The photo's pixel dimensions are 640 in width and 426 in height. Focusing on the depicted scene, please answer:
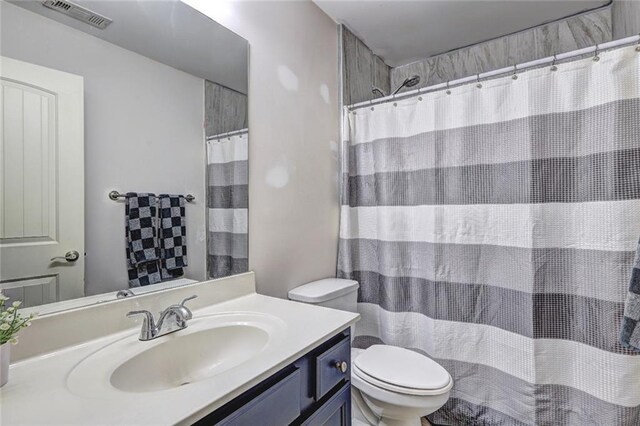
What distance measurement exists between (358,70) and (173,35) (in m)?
1.39

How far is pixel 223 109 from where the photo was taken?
1314 mm

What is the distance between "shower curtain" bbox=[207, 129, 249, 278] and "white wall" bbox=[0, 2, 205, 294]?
3.4 inches

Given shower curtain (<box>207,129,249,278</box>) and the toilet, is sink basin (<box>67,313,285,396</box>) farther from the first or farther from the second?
the toilet

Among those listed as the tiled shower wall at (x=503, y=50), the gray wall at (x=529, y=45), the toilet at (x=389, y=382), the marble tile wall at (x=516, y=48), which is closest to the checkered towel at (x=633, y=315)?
the toilet at (x=389, y=382)

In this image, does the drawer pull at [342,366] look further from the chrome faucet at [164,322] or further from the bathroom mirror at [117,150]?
the bathroom mirror at [117,150]

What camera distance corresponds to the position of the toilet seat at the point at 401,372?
129 cm

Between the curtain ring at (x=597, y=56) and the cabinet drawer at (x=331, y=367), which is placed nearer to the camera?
the cabinet drawer at (x=331, y=367)

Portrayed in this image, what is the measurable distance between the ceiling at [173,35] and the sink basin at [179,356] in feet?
3.01

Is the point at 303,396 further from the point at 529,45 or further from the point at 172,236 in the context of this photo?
the point at 529,45

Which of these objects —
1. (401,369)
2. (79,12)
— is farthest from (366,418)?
(79,12)

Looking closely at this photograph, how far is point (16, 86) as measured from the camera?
801 millimetres

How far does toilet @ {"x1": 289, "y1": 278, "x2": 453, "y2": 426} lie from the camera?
1.28 metres

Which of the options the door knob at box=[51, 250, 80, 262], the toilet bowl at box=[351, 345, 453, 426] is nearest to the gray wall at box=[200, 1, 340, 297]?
the toilet bowl at box=[351, 345, 453, 426]

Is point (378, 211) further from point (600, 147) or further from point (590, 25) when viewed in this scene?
point (590, 25)
